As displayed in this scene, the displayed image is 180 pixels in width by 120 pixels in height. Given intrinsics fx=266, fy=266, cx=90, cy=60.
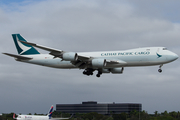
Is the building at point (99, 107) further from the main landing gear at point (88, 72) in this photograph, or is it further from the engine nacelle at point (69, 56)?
the engine nacelle at point (69, 56)

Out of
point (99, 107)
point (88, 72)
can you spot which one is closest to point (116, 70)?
point (88, 72)

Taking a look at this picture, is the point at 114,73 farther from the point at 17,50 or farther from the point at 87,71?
the point at 17,50

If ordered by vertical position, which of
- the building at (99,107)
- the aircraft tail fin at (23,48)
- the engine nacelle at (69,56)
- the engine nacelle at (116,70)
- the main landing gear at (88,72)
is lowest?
the building at (99,107)

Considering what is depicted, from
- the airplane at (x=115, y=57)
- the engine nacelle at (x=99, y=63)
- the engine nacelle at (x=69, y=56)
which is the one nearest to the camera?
the airplane at (x=115, y=57)

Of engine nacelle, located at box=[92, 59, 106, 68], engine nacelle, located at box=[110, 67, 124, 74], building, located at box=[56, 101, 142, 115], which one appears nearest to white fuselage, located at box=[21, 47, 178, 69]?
engine nacelle, located at box=[92, 59, 106, 68]

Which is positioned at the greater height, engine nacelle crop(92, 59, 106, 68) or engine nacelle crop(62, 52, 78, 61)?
engine nacelle crop(62, 52, 78, 61)

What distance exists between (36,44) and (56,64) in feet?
34.6

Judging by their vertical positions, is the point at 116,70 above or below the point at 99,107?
above

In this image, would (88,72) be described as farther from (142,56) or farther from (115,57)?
(142,56)

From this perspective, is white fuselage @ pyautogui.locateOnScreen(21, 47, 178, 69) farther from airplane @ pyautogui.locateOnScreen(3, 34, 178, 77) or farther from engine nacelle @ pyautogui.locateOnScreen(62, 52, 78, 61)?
engine nacelle @ pyautogui.locateOnScreen(62, 52, 78, 61)

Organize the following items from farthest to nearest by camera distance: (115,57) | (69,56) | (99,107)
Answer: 1. (99,107)
2. (115,57)
3. (69,56)

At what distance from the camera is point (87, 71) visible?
58.5 m

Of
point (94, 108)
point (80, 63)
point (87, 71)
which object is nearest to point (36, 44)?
point (80, 63)

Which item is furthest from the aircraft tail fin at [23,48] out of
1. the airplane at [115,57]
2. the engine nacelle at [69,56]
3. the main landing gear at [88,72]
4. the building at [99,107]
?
the building at [99,107]
